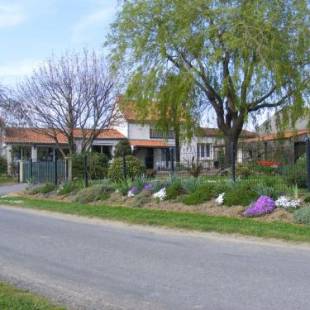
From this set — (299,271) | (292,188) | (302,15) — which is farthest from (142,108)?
(299,271)

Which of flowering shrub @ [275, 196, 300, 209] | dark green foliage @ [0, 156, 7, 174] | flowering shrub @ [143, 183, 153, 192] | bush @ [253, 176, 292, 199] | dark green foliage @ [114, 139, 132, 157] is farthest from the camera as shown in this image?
dark green foliage @ [0, 156, 7, 174]

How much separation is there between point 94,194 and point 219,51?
8.28m

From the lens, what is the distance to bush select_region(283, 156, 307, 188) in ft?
56.1

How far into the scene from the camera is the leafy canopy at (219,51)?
24125 millimetres

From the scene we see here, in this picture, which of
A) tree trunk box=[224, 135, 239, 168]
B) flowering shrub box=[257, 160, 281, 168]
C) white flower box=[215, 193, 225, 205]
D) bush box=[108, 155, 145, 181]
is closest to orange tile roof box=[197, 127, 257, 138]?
bush box=[108, 155, 145, 181]

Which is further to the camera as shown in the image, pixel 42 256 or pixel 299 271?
pixel 42 256

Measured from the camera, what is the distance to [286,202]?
48.8ft

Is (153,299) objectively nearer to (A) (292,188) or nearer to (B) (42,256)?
(B) (42,256)

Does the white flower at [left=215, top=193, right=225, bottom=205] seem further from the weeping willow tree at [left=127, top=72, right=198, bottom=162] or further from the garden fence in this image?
the garden fence

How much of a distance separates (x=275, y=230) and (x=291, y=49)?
46.2 feet

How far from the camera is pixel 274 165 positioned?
18.2 metres

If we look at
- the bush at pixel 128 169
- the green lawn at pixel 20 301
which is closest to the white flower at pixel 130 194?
the bush at pixel 128 169

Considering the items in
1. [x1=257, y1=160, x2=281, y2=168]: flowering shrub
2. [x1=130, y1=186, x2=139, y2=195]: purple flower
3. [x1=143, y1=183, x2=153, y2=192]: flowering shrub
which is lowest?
[x1=130, y1=186, x2=139, y2=195]: purple flower

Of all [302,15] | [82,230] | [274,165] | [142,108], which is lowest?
[82,230]
